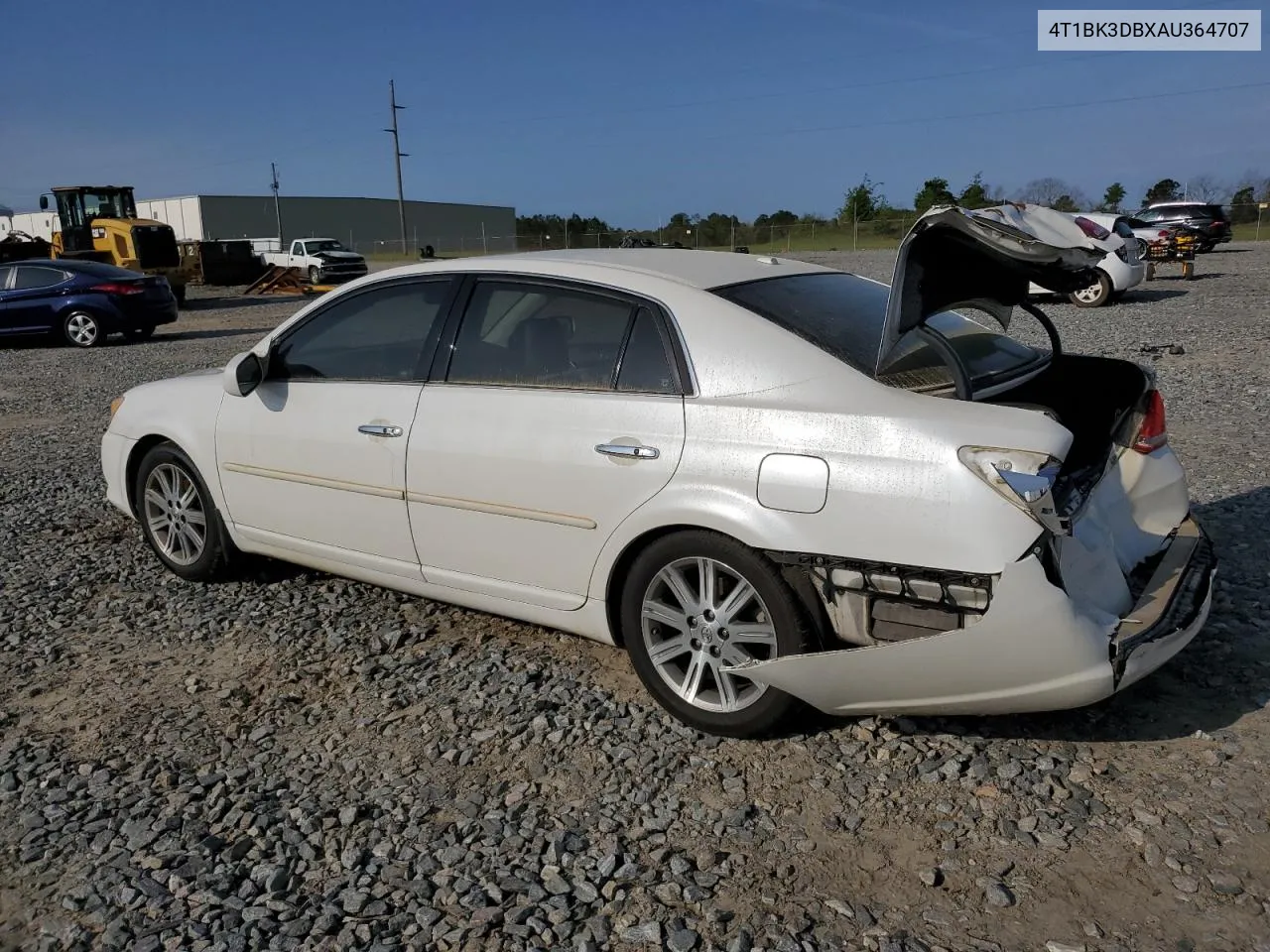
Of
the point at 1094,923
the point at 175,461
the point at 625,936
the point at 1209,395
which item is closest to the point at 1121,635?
the point at 1094,923

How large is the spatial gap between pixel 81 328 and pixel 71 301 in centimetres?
47

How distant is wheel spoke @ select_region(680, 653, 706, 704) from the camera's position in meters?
3.49

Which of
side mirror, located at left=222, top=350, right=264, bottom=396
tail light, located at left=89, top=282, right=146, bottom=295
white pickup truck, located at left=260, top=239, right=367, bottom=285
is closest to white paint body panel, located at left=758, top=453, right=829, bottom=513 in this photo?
side mirror, located at left=222, top=350, right=264, bottom=396

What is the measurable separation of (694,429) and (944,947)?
5.43 ft

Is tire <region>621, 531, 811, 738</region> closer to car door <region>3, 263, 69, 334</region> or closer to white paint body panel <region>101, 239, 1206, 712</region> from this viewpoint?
white paint body panel <region>101, 239, 1206, 712</region>

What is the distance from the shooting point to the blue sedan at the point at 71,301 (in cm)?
1708

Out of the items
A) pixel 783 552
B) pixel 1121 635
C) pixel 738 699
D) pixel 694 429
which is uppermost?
pixel 694 429

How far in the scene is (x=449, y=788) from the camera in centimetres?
329

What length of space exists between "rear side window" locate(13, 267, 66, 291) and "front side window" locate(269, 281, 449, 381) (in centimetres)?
1511

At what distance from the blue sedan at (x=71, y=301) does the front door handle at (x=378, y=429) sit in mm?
15451

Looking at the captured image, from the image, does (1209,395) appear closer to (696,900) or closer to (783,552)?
(783,552)

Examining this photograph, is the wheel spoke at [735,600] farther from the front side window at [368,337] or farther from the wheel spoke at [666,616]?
the front side window at [368,337]

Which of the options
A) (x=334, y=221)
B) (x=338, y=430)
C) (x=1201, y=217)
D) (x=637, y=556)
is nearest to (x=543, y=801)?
(x=637, y=556)

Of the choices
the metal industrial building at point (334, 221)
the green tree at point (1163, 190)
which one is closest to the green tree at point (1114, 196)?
the green tree at point (1163, 190)
